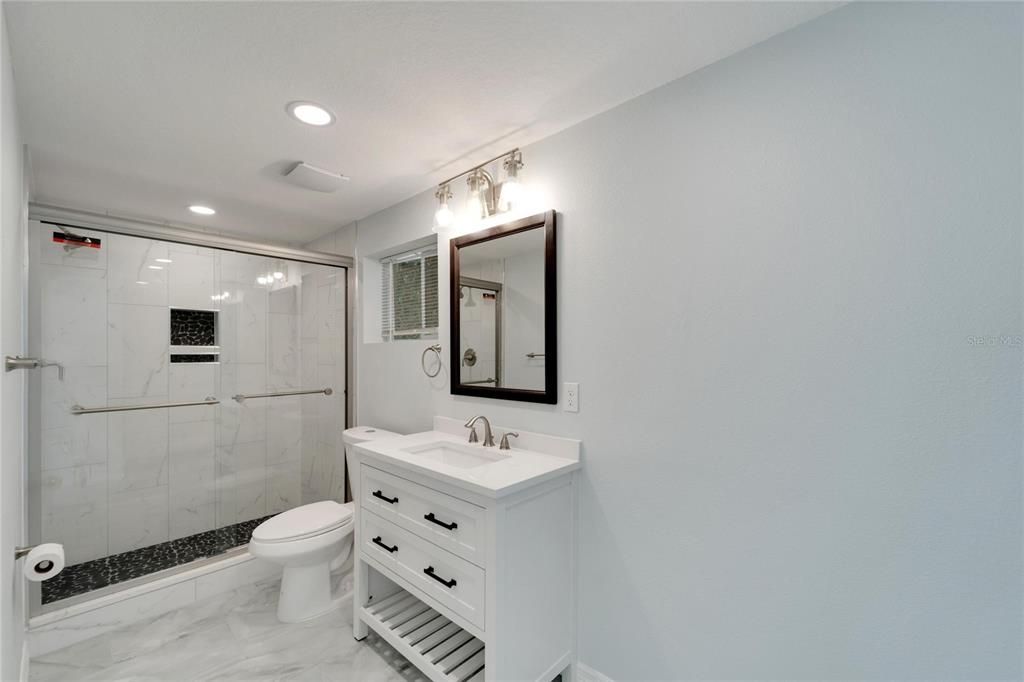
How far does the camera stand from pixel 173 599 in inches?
85.0

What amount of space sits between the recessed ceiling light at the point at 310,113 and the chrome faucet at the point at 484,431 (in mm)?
1386

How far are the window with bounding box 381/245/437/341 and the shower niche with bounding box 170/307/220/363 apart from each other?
1.17m

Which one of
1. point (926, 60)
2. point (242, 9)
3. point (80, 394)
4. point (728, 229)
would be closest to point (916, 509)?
point (728, 229)

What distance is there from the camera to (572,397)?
170 centimetres

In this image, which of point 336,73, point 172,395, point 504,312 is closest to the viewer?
point 336,73

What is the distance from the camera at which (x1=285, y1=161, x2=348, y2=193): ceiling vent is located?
207cm

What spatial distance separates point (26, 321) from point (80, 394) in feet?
2.73

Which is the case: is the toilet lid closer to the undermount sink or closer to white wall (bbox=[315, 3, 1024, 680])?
the undermount sink

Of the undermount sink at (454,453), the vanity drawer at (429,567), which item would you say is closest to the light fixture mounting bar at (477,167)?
the undermount sink at (454,453)

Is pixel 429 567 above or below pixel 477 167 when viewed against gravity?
below

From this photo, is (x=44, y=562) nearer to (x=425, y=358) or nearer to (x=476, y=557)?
(x=476, y=557)

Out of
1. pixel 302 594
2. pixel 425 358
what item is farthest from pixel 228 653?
pixel 425 358

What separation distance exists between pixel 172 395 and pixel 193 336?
0.40m

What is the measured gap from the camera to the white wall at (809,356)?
0.97 meters
